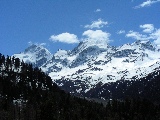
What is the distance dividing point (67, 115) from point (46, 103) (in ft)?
353

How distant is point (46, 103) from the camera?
6944cm

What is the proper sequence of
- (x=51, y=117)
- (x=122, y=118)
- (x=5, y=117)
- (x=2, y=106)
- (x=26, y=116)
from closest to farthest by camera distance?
(x=51, y=117) < (x=5, y=117) < (x=26, y=116) < (x=2, y=106) < (x=122, y=118)

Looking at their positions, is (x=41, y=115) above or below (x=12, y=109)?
below

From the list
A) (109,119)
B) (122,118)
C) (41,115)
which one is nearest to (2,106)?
(109,119)

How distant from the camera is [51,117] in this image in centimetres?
6856

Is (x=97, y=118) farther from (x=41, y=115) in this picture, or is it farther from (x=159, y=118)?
(x=41, y=115)

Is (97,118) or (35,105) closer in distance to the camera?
(97,118)

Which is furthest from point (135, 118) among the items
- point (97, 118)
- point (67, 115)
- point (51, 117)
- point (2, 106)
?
point (51, 117)

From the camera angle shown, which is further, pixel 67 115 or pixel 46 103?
pixel 67 115

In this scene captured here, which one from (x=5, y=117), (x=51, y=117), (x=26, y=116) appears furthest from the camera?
(x=26, y=116)

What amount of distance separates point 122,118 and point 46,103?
132968 mm

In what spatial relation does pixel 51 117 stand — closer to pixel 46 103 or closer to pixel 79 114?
pixel 46 103

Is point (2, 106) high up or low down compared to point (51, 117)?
up

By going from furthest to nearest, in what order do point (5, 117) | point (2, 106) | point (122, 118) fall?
point (122, 118) < point (2, 106) < point (5, 117)
